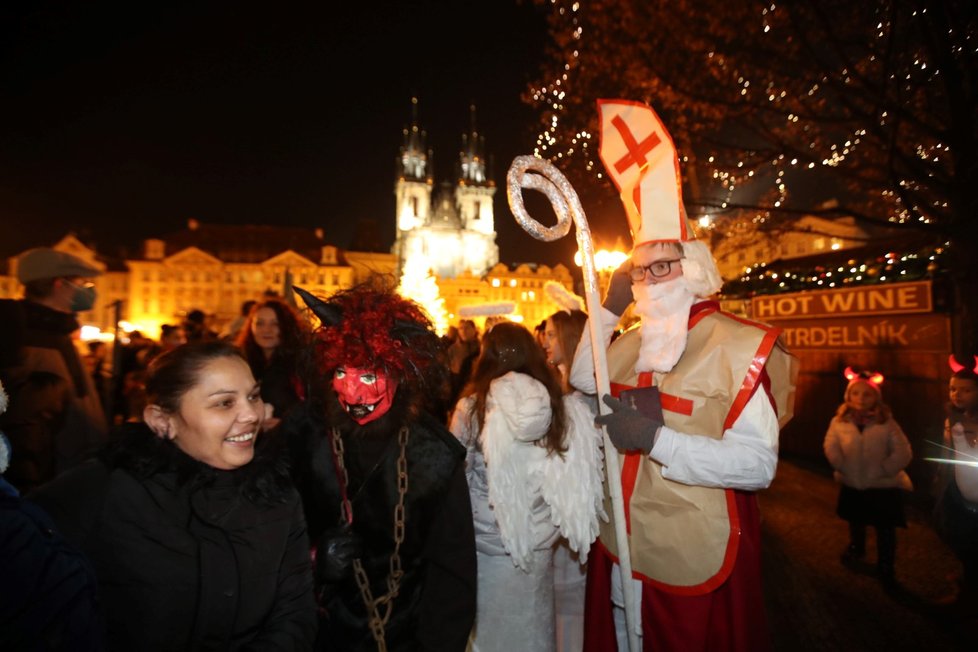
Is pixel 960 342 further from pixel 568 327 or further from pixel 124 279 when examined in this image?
pixel 124 279

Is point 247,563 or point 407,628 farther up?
point 247,563

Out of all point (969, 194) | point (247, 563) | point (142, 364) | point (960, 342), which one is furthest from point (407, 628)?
point (960, 342)

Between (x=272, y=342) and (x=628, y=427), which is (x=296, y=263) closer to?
(x=272, y=342)

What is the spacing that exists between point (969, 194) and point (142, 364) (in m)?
9.19

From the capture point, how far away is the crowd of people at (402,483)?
4.97 ft

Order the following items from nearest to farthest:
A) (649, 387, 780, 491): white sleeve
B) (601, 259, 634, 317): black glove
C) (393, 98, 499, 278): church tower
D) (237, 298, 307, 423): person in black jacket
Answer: (649, 387, 780, 491): white sleeve
(601, 259, 634, 317): black glove
(237, 298, 307, 423): person in black jacket
(393, 98, 499, 278): church tower

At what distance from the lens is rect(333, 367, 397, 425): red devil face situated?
→ 7.02 ft

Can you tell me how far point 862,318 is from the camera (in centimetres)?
792

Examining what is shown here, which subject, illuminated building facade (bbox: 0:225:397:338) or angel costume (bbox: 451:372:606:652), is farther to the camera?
illuminated building facade (bbox: 0:225:397:338)

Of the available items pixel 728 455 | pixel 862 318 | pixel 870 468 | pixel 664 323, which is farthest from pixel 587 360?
pixel 862 318

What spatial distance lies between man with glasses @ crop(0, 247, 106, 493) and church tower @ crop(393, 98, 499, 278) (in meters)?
65.0

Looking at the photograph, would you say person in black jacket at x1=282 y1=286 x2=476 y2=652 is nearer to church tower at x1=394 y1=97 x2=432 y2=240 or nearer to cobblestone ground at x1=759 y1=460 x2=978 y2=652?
cobblestone ground at x1=759 y1=460 x2=978 y2=652

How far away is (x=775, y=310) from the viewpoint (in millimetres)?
9555

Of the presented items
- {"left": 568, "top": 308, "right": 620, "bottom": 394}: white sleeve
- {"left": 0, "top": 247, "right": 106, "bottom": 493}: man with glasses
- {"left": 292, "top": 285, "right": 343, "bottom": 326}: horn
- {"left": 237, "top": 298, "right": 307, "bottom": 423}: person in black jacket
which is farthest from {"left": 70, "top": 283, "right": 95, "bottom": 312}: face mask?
{"left": 568, "top": 308, "right": 620, "bottom": 394}: white sleeve
